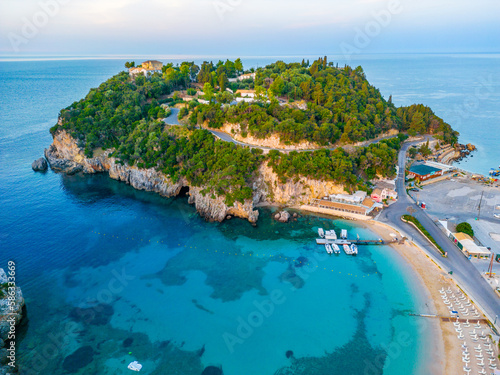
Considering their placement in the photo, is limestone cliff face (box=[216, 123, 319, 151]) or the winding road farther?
limestone cliff face (box=[216, 123, 319, 151])

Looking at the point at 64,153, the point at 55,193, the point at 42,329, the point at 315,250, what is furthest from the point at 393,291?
the point at 64,153

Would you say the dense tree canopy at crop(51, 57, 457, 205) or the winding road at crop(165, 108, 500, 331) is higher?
the dense tree canopy at crop(51, 57, 457, 205)

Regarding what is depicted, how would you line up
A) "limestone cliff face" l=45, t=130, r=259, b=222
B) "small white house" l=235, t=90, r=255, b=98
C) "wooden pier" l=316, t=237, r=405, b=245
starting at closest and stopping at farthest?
"wooden pier" l=316, t=237, r=405, b=245 → "limestone cliff face" l=45, t=130, r=259, b=222 → "small white house" l=235, t=90, r=255, b=98

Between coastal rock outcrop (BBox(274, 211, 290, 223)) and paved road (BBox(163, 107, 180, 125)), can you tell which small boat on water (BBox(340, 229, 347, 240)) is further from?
paved road (BBox(163, 107, 180, 125))

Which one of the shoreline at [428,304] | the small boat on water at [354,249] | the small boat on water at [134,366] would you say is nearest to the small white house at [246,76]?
the shoreline at [428,304]

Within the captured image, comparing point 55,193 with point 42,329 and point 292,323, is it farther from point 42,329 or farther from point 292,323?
point 292,323

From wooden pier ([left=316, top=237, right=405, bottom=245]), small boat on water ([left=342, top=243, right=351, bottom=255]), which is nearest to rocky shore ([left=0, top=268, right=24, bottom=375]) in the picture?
wooden pier ([left=316, top=237, right=405, bottom=245])

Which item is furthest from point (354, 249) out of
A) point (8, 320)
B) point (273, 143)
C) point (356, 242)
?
point (8, 320)
